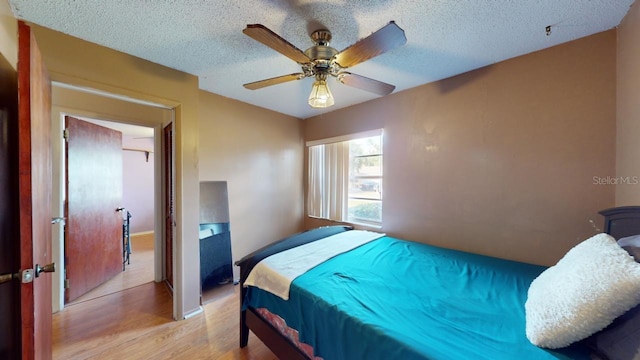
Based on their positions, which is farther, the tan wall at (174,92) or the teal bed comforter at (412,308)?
the tan wall at (174,92)

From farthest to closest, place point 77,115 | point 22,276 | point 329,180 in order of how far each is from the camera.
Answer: point 329,180, point 77,115, point 22,276

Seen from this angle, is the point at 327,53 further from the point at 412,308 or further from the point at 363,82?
the point at 412,308

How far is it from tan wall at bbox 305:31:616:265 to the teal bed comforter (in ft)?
1.24

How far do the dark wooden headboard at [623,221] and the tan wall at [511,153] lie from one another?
0.32 metres

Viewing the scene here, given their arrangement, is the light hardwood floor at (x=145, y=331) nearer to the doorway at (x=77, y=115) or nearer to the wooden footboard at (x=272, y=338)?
the wooden footboard at (x=272, y=338)

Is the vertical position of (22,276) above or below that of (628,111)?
below

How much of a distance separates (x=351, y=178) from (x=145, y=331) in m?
2.71

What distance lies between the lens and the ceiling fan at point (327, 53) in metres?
1.15

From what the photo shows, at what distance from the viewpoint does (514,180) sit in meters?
1.96

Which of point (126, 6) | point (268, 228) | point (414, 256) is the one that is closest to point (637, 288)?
point (414, 256)

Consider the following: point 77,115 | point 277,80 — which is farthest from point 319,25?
point 77,115

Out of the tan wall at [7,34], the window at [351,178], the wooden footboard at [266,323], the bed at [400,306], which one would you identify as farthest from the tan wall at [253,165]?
the tan wall at [7,34]

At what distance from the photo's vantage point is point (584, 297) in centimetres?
84

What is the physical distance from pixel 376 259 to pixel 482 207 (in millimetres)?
1136
